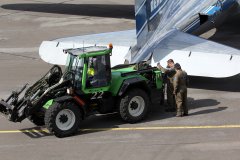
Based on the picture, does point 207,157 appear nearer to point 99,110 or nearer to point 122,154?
point 122,154

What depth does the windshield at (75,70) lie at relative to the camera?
12398mm

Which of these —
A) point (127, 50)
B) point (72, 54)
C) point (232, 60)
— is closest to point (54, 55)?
point (127, 50)

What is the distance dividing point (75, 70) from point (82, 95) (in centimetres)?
64

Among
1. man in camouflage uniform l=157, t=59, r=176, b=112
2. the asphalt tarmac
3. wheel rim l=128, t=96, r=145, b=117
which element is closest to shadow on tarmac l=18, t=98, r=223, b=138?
the asphalt tarmac

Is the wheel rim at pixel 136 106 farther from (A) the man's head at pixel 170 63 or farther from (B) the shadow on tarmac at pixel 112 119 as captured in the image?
(A) the man's head at pixel 170 63

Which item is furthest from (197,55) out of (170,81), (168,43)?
(170,81)

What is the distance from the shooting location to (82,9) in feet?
112

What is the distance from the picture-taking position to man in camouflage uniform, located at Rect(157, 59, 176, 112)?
13.6 m

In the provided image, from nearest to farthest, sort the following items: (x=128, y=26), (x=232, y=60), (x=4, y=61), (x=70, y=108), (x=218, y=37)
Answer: (x=70, y=108), (x=232, y=60), (x=4, y=61), (x=218, y=37), (x=128, y=26)

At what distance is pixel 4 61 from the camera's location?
20.7 meters

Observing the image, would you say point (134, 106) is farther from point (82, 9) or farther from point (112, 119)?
point (82, 9)

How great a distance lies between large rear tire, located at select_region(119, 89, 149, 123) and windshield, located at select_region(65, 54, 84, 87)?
1203 millimetres

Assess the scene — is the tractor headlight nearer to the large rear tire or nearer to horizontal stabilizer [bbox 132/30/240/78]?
the large rear tire

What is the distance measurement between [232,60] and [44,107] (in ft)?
18.1
